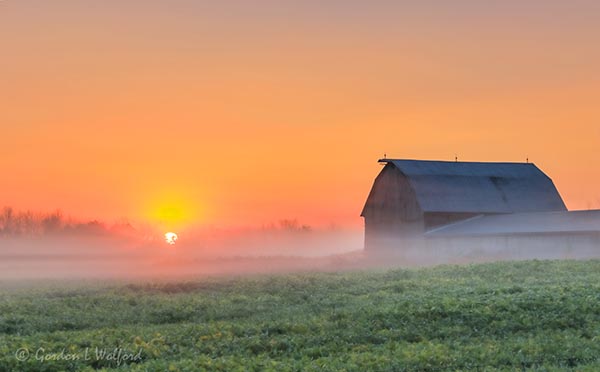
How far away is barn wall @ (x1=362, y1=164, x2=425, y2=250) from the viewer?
2795 inches

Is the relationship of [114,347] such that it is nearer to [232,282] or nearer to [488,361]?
[488,361]

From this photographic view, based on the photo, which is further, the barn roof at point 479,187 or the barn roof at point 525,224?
the barn roof at point 479,187

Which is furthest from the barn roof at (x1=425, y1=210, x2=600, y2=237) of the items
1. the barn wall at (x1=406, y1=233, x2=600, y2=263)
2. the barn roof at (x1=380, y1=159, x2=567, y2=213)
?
the barn roof at (x1=380, y1=159, x2=567, y2=213)

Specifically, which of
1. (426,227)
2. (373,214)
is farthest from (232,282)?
(373,214)

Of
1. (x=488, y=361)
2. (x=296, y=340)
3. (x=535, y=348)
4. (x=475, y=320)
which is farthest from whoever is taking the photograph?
(x=475, y=320)

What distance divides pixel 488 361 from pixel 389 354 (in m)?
2.59

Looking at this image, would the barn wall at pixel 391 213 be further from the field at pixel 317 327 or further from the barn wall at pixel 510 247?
the field at pixel 317 327

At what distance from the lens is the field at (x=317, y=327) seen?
65.6 ft

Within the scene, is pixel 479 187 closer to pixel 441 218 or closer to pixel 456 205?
pixel 456 205

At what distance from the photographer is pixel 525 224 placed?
6250 cm

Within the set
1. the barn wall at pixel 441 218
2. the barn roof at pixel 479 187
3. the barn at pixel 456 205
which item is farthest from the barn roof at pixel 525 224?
the barn roof at pixel 479 187

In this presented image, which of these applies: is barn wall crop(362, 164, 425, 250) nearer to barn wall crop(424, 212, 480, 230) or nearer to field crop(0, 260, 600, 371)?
barn wall crop(424, 212, 480, 230)

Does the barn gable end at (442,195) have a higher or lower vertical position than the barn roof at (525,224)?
higher

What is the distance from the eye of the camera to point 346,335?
23391mm
